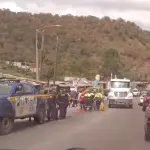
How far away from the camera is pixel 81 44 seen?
130125mm

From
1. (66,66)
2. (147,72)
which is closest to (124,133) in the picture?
(66,66)

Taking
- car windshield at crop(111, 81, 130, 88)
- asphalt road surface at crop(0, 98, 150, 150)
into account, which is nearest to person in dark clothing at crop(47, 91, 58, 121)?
asphalt road surface at crop(0, 98, 150, 150)

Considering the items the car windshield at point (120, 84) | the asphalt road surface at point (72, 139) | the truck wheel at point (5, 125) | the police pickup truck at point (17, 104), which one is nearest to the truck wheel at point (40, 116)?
the police pickup truck at point (17, 104)

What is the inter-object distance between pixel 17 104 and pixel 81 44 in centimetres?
11419

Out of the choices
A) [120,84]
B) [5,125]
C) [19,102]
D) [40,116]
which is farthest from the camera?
[120,84]

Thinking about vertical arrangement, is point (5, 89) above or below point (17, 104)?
above

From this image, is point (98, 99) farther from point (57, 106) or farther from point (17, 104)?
point (17, 104)

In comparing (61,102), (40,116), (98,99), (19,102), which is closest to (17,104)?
(19,102)

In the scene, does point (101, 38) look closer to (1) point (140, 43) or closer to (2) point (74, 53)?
(1) point (140, 43)

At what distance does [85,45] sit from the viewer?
130m

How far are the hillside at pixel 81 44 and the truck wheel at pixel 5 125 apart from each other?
166 ft

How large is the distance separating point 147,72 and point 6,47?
65831 millimetres

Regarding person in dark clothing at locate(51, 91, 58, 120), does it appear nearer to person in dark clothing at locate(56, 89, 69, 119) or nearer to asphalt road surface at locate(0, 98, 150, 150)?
person in dark clothing at locate(56, 89, 69, 119)

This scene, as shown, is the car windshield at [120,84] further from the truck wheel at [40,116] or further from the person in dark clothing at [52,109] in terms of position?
the truck wheel at [40,116]
